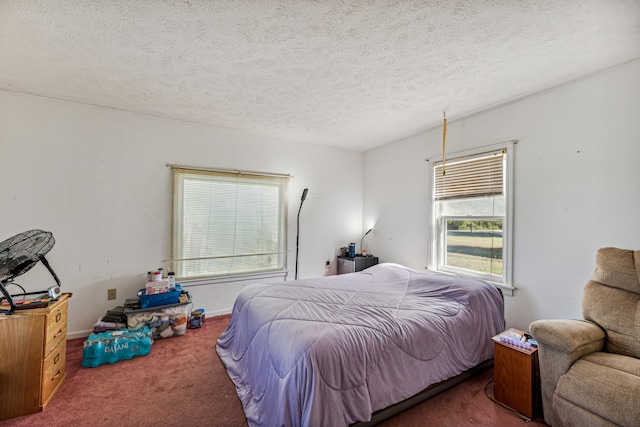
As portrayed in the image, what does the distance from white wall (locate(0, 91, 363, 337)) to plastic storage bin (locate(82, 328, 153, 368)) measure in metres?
0.61

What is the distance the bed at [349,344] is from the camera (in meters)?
1.40

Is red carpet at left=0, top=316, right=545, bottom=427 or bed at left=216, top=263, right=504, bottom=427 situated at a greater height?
bed at left=216, top=263, right=504, bottom=427

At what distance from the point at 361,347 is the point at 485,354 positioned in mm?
1301

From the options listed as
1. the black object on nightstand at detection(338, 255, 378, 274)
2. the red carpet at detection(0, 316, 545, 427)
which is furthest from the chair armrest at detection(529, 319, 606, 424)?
the black object on nightstand at detection(338, 255, 378, 274)

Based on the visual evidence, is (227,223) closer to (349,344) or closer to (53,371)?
(53,371)

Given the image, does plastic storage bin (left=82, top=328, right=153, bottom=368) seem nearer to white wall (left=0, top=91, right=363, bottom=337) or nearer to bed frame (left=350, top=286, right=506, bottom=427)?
white wall (left=0, top=91, right=363, bottom=337)

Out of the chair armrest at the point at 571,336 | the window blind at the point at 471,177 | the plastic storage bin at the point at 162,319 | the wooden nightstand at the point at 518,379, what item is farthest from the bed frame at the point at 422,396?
the plastic storage bin at the point at 162,319

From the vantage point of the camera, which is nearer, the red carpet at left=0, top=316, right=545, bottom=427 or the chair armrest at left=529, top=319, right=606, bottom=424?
the chair armrest at left=529, top=319, right=606, bottom=424

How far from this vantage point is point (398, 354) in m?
1.67

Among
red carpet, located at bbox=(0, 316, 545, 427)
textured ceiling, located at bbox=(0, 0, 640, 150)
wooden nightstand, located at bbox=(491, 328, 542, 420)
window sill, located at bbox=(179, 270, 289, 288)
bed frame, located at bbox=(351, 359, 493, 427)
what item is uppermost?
textured ceiling, located at bbox=(0, 0, 640, 150)

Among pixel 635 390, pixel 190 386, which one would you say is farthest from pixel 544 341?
pixel 190 386

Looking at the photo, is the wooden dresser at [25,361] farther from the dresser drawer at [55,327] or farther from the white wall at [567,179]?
the white wall at [567,179]

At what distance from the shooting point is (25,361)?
1715 millimetres

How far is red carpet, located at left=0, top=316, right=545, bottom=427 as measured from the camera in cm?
168
